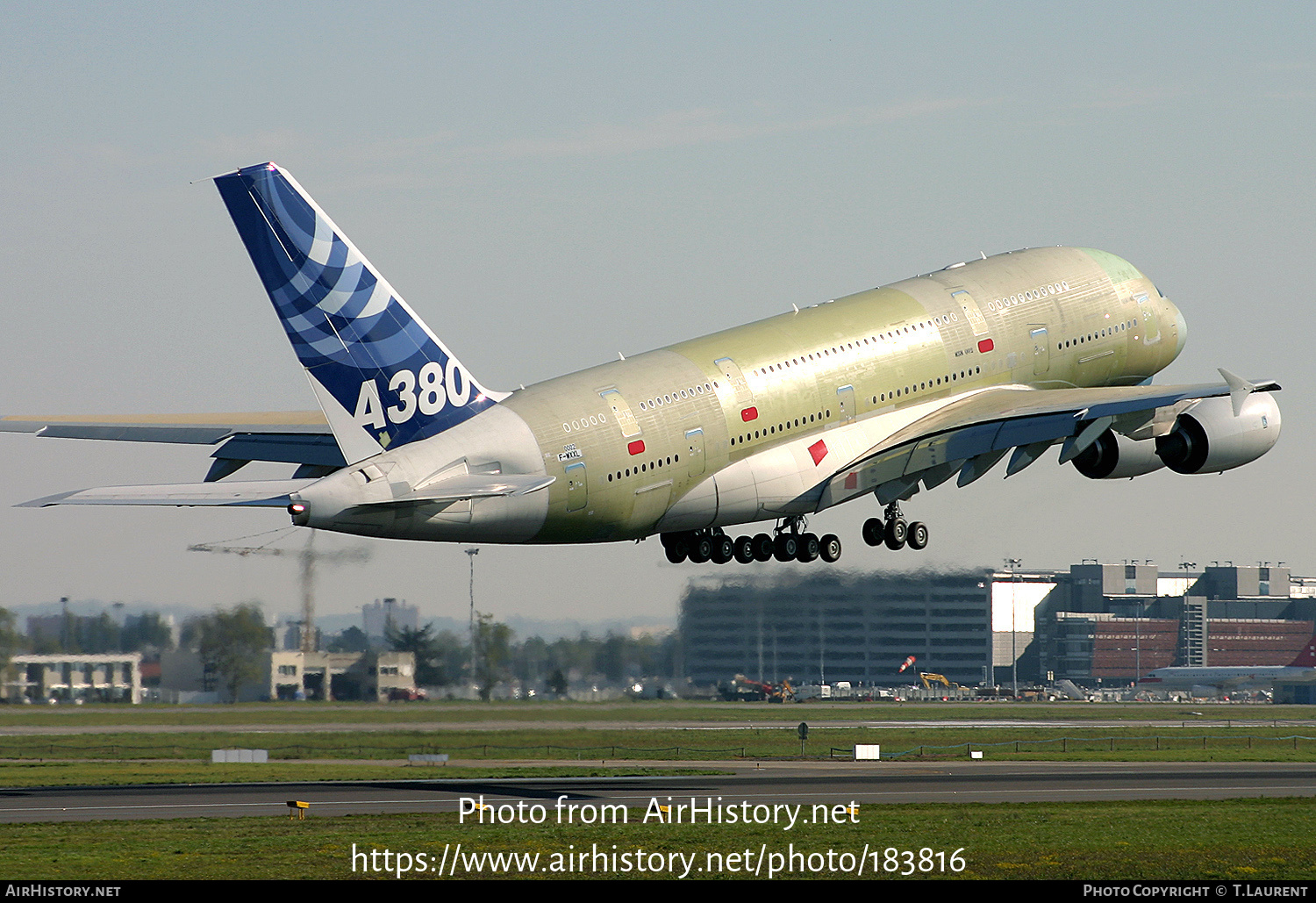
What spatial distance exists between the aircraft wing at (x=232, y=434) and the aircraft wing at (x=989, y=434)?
45.8 ft

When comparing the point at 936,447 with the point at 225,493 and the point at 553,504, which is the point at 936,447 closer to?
the point at 553,504

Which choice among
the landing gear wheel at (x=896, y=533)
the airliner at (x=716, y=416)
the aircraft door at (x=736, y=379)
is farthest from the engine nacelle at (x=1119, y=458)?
the aircraft door at (x=736, y=379)

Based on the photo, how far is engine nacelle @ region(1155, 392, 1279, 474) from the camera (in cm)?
4919

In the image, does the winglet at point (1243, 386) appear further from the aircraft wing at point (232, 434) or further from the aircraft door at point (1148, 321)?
the aircraft wing at point (232, 434)

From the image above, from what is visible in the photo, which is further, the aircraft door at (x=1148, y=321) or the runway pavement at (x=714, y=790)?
the aircraft door at (x=1148, y=321)

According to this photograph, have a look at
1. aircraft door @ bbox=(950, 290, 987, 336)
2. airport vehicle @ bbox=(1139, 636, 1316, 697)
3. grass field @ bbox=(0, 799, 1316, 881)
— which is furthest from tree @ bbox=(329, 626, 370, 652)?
airport vehicle @ bbox=(1139, 636, 1316, 697)

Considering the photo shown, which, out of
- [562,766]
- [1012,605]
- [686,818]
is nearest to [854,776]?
[562,766]

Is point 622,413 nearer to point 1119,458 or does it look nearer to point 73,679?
point 1119,458

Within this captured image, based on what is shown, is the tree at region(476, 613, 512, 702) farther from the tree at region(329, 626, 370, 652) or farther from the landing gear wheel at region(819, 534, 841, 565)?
the landing gear wheel at region(819, 534, 841, 565)

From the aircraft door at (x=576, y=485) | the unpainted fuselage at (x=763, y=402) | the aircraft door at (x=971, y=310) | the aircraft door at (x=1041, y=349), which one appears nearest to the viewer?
the unpainted fuselage at (x=763, y=402)

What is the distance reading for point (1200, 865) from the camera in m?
39.1

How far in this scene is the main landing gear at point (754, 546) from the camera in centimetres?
4866

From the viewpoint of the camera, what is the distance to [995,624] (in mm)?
129125

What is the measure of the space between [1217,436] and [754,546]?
1346cm
